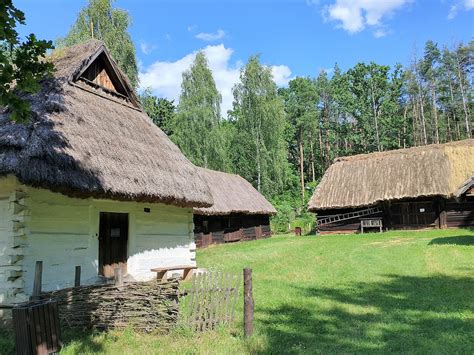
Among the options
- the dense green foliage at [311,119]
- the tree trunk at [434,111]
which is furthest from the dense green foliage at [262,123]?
the tree trunk at [434,111]

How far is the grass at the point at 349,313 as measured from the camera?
5703 mm

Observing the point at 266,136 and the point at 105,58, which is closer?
the point at 105,58

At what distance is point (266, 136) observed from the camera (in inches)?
1387

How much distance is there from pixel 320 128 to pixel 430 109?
12742mm

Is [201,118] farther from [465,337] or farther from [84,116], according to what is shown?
[465,337]

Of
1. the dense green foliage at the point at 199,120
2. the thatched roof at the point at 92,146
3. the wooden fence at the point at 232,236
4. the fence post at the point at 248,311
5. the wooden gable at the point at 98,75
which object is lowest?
the fence post at the point at 248,311

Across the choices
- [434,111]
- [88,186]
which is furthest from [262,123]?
[88,186]

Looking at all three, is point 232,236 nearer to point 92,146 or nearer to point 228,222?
point 228,222

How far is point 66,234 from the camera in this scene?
895cm

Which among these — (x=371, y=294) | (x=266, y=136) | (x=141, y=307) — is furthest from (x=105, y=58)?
(x=266, y=136)

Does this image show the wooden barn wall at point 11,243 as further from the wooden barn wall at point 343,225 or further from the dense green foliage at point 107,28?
the wooden barn wall at point 343,225

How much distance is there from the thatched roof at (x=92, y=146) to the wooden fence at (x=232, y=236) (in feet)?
33.1

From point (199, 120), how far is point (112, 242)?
899 inches

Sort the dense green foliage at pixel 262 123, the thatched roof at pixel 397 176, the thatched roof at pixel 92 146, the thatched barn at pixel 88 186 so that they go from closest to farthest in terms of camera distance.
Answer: the thatched roof at pixel 92 146 < the thatched barn at pixel 88 186 < the thatched roof at pixel 397 176 < the dense green foliage at pixel 262 123
